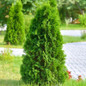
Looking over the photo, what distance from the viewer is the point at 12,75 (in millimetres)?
6238

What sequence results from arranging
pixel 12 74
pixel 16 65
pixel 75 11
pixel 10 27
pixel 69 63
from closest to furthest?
pixel 12 74 < pixel 16 65 < pixel 69 63 < pixel 10 27 < pixel 75 11

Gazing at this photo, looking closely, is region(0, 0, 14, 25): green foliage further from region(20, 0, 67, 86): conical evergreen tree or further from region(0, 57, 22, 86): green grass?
region(20, 0, 67, 86): conical evergreen tree

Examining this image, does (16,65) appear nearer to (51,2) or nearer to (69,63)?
(69,63)

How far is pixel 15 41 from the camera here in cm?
1337

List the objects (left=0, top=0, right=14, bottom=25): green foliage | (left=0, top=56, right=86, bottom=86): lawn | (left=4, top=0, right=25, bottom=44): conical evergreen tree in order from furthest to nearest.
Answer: (left=0, top=0, right=14, bottom=25): green foliage → (left=4, top=0, right=25, bottom=44): conical evergreen tree → (left=0, top=56, right=86, bottom=86): lawn

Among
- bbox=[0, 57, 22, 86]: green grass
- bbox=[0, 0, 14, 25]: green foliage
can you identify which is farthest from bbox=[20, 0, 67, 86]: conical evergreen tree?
bbox=[0, 0, 14, 25]: green foliage

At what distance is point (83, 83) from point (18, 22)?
869 cm

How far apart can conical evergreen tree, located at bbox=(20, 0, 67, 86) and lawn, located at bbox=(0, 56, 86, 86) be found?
0.47 m

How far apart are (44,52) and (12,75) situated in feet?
6.59

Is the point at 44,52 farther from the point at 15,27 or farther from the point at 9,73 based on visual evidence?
the point at 15,27

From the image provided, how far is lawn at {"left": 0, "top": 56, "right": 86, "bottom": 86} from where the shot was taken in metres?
5.16

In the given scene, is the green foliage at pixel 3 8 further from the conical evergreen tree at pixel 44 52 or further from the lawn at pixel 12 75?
the conical evergreen tree at pixel 44 52

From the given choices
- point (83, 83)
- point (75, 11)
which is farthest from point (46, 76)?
point (75, 11)

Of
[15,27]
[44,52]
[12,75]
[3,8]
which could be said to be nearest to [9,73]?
[12,75]
